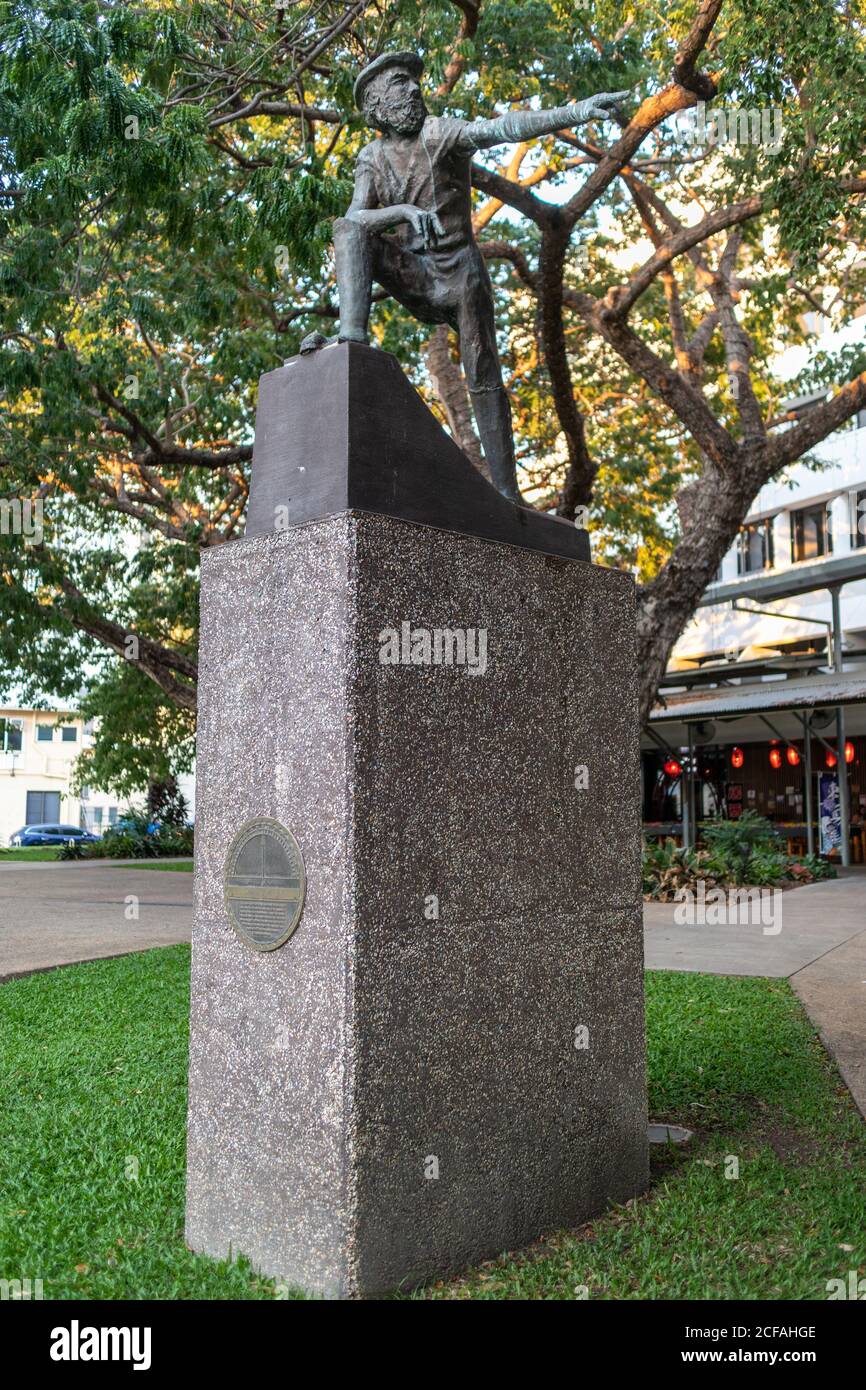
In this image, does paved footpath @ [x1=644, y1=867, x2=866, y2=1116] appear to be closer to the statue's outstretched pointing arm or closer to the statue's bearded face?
the statue's outstretched pointing arm

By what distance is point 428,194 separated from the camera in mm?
4371

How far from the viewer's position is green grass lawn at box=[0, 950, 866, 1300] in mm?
3486

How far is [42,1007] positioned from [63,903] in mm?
6980

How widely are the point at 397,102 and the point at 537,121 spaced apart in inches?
22.9

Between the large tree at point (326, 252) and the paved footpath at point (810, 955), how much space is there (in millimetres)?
2602

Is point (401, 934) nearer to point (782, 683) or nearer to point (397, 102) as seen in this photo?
point (397, 102)

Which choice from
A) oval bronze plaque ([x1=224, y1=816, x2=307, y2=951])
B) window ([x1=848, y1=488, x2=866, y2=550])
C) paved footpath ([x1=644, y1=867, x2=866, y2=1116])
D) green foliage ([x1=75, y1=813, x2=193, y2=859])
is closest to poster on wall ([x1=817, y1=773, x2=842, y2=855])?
paved footpath ([x1=644, y1=867, x2=866, y2=1116])

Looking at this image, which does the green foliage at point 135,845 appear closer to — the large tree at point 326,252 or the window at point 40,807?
the large tree at point 326,252

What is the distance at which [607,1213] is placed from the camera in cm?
411

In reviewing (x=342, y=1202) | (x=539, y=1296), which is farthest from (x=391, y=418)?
(x=539, y=1296)

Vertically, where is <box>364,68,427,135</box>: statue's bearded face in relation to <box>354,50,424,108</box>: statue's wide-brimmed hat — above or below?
below

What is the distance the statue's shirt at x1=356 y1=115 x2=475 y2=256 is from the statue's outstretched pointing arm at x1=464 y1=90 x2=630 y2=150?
0.15 feet
